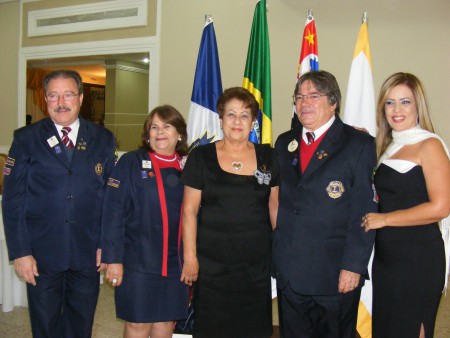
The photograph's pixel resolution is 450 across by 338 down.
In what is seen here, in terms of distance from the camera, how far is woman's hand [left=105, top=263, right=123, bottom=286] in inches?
77.7

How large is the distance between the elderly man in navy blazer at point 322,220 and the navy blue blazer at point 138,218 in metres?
0.52

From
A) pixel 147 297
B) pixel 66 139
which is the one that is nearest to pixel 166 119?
pixel 66 139

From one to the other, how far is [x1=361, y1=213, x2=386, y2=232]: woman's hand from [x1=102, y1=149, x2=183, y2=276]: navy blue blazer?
0.89 meters

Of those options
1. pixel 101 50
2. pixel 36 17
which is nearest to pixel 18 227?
pixel 101 50

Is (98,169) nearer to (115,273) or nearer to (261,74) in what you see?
(115,273)

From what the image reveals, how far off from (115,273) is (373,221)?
1248mm

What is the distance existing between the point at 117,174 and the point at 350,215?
114 cm

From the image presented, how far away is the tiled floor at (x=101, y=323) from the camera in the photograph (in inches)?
115

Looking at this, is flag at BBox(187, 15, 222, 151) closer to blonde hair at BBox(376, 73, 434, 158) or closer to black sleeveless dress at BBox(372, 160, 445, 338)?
blonde hair at BBox(376, 73, 434, 158)

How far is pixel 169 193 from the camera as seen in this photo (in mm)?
2004

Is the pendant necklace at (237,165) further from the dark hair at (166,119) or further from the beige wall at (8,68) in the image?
the beige wall at (8,68)

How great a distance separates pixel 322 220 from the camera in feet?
5.88

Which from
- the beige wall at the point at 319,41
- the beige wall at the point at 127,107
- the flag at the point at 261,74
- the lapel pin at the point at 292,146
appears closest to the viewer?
the lapel pin at the point at 292,146

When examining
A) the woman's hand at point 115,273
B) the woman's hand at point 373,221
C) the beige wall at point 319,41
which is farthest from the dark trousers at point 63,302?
the beige wall at point 319,41
